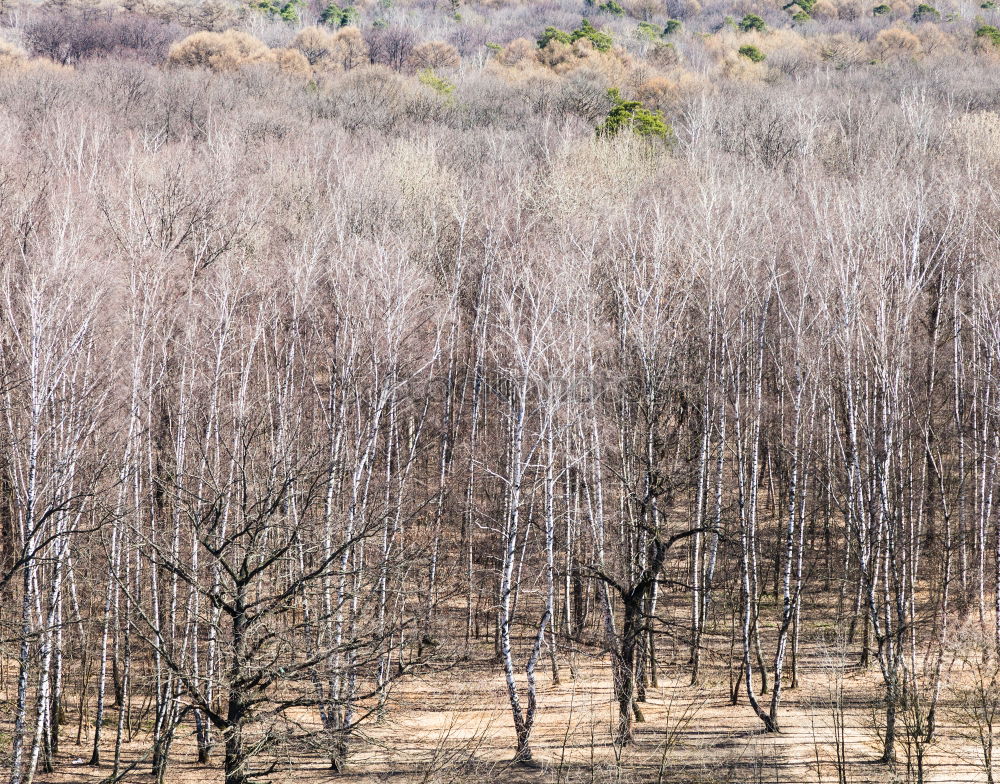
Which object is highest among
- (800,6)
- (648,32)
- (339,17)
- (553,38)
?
(800,6)

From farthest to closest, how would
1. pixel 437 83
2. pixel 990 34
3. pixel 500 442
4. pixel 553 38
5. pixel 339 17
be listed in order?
pixel 339 17 → pixel 553 38 → pixel 990 34 → pixel 437 83 → pixel 500 442

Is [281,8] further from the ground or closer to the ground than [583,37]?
further from the ground

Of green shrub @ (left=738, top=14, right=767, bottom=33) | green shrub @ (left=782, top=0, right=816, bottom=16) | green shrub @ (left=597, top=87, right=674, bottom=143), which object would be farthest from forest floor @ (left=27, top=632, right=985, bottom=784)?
green shrub @ (left=782, top=0, right=816, bottom=16)

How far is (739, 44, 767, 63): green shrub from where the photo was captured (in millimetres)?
68188

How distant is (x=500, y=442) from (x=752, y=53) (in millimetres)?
49595

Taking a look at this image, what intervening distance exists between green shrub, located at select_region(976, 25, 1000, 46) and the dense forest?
1732cm

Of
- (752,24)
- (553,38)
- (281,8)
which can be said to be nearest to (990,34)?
(752,24)

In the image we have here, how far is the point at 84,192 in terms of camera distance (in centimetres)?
3250

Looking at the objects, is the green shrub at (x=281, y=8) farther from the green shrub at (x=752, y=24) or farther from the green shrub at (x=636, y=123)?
the green shrub at (x=636, y=123)

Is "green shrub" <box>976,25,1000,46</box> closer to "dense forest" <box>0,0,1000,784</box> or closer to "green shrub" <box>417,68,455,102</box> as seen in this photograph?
"dense forest" <box>0,0,1000,784</box>

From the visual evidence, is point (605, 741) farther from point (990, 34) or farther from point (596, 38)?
point (990, 34)

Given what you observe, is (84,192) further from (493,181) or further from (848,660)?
(848,660)

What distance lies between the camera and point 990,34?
214ft

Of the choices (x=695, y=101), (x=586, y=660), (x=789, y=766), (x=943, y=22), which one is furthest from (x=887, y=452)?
(x=943, y=22)
